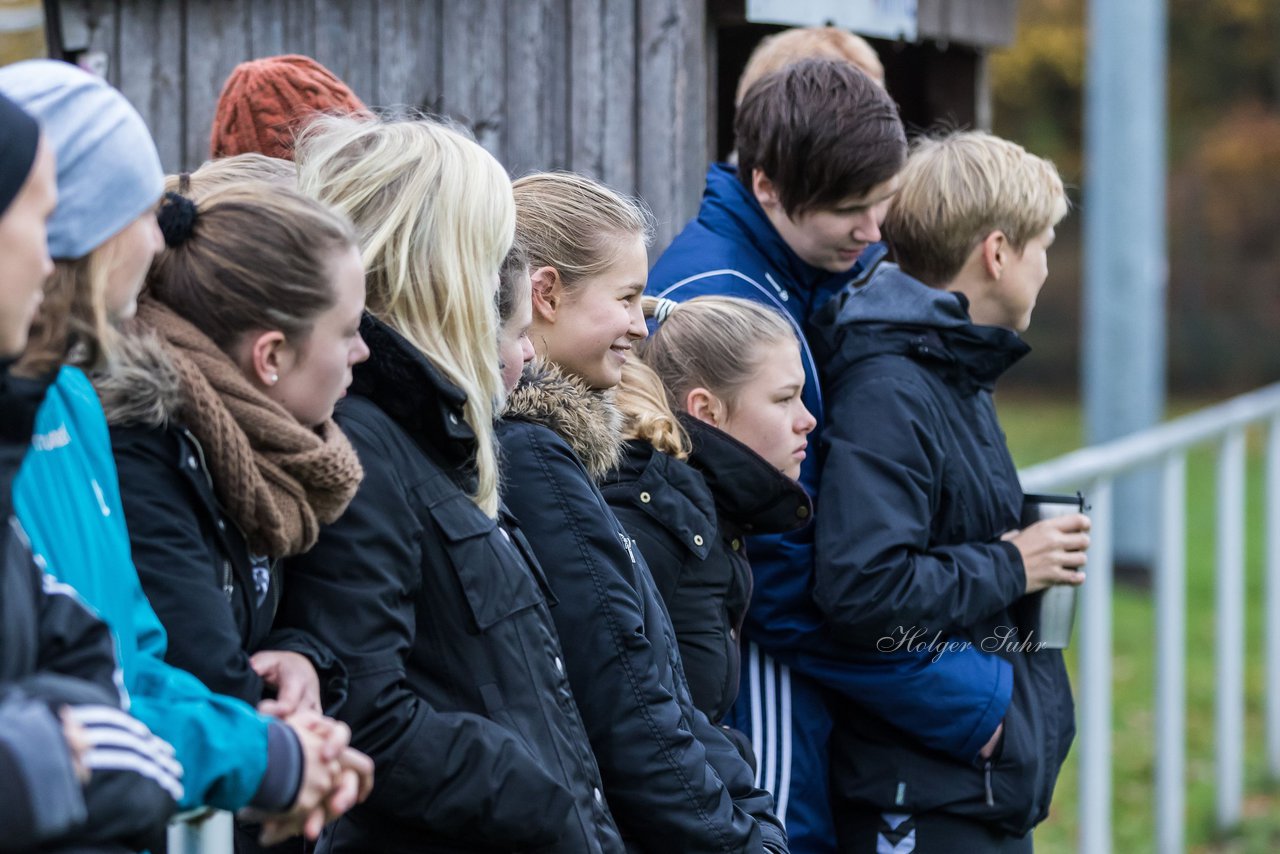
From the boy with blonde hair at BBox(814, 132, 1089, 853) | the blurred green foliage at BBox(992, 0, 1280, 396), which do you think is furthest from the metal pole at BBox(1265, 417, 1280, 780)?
the blurred green foliage at BBox(992, 0, 1280, 396)

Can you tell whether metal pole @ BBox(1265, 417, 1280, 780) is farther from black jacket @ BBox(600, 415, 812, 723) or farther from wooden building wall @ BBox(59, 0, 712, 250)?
black jacket @ BBox(600, 415, 812, 723)

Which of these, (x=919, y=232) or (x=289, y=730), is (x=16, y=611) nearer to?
(x=289, y=730)

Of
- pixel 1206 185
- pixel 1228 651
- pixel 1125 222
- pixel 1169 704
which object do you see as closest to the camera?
pixel 1169 704

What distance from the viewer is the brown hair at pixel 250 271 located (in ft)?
6.21

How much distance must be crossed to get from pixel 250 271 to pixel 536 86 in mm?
1981

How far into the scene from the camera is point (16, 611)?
1.44m

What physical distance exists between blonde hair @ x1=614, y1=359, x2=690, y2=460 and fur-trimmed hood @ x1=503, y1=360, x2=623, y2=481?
6.1 inches

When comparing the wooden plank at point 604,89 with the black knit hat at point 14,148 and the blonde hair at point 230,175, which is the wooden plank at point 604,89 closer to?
the blonde hair at point 230,175

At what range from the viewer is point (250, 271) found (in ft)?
6.22

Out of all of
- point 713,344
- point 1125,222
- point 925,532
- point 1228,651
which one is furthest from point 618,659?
point 1125,222

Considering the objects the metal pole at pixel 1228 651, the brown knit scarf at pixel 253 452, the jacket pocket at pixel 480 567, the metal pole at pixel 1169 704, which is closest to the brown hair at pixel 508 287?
the jacket pocket at pixel 480 567

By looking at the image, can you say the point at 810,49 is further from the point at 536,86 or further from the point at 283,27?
the point at 283,27

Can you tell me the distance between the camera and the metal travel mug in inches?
123

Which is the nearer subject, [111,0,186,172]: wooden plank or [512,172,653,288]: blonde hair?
[512,172,653,288]: blonde hair
